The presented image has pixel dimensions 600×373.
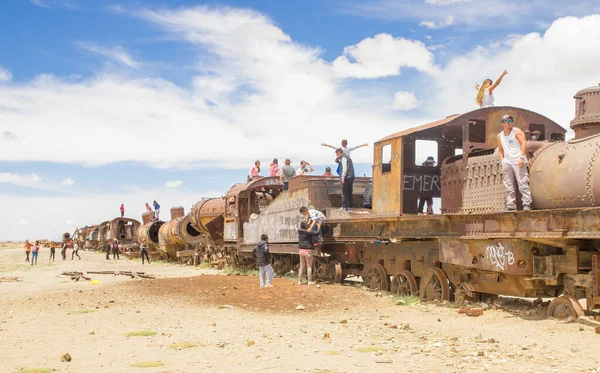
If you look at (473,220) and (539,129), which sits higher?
(539,129)

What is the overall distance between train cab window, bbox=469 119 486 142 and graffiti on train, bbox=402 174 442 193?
125cm

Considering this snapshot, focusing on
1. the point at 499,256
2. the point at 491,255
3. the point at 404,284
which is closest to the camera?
the point at 499,256

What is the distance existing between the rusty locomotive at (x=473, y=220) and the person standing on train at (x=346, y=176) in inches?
12.2

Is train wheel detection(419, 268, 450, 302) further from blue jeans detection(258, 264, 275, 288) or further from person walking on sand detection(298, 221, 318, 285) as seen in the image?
blue jeans detection(258, 264, 275, 288)

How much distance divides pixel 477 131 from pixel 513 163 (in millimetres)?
2806

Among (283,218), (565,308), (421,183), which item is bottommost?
(565,308)

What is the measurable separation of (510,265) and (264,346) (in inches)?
171

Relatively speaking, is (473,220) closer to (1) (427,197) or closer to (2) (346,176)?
(1) (427,197)

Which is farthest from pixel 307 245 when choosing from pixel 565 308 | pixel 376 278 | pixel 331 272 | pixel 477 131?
pixel 565 308

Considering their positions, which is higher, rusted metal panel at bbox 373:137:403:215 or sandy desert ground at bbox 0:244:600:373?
rusted metal panel at bbox 373:137:403:215

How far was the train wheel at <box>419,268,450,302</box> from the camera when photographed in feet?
42.1

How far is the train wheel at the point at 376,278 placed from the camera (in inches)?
606

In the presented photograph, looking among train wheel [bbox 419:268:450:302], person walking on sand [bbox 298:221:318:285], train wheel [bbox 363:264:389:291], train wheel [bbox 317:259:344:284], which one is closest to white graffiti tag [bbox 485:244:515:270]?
train wheel [bbox 419:268:450:302]

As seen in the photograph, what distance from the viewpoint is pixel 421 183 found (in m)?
13.8
